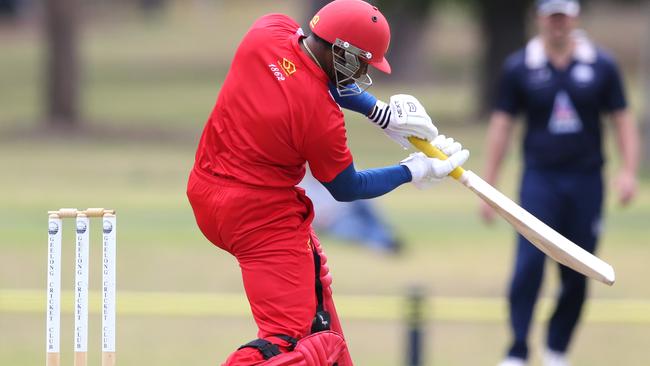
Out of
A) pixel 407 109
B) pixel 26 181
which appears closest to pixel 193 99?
pixel 26 181

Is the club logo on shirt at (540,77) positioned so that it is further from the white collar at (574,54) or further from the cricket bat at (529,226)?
the cricket bat at (529,226)

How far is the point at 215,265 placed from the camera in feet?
39.3

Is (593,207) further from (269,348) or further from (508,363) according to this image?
(269,348)

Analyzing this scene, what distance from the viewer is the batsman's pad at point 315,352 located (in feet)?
17.3

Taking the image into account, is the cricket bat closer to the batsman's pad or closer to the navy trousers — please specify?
the batsman's pad

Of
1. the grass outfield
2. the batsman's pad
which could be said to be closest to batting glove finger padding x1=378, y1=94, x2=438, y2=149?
the batsman's pad

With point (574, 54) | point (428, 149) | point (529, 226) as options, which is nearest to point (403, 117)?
point (428, 149)

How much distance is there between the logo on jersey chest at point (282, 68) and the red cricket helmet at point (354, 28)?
17 cm

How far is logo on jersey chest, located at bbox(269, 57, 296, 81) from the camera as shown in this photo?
207 inches

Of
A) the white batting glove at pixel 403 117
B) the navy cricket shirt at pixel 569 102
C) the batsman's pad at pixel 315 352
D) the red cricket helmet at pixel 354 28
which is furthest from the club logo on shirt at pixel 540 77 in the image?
the batsman's pad at pixel 315 352

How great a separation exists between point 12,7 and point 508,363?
1863 inches

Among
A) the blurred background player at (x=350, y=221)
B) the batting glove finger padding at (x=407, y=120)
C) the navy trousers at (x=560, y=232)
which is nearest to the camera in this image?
the batting glove finger padding at (x=407, y=120)

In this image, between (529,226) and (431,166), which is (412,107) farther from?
(529,226)

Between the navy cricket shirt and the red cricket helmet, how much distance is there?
8.52 feet
